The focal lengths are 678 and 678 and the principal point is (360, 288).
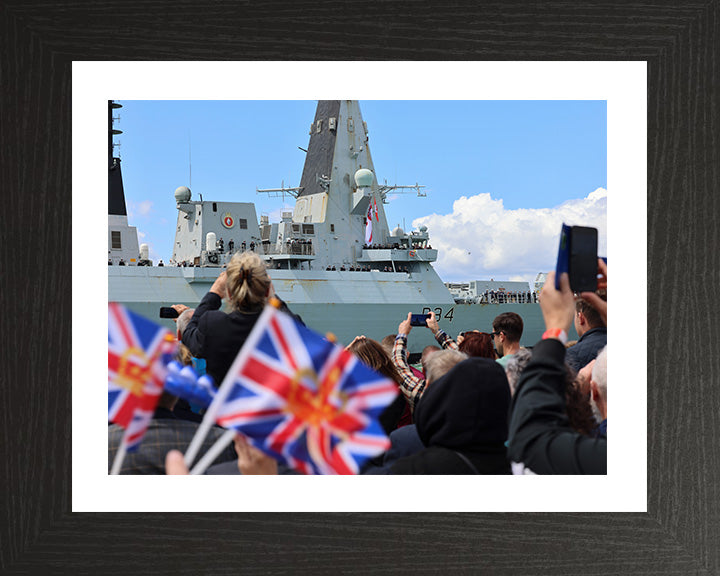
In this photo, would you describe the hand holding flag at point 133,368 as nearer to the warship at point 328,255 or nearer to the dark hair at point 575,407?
the dark hair at point 575,407

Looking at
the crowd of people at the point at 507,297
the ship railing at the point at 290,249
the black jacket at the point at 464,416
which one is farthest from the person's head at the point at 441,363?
the crowd of people at the point at 507,297

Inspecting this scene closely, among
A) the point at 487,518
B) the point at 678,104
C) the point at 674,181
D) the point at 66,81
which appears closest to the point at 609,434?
the point at 487,518

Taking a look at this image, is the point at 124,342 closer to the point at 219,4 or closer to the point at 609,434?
the point at 219,4

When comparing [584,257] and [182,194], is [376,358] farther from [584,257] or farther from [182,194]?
[182,194]

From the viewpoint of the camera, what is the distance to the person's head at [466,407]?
1955mm

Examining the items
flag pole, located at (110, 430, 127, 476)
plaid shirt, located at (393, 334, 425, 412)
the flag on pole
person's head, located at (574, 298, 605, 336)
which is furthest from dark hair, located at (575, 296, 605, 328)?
the flag on pole

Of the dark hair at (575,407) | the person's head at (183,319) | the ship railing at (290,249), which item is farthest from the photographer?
the ship railing at (290,249)

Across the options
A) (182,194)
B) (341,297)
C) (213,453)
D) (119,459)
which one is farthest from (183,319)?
(182,194)

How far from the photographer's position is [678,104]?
2816 mm

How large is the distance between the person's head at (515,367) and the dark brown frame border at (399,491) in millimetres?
736

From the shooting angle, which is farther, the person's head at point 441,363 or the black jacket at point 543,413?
the person's head at point 441,363

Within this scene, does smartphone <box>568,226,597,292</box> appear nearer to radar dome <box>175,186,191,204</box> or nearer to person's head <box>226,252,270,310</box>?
person's head <box>226,252,270,310</box>

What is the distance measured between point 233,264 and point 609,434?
5.47 feet

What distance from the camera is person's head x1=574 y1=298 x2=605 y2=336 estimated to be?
296 cm
